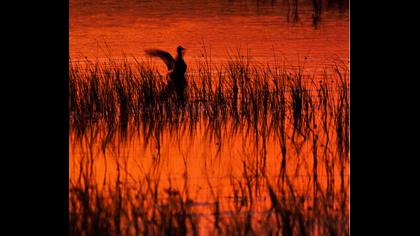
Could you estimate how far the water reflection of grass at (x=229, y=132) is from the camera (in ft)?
12.7

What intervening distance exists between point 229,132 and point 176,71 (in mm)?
1532

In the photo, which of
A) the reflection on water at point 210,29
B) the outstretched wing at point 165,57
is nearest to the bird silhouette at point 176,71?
the outstretched wing at point 165,57

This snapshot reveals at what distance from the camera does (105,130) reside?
5.85m

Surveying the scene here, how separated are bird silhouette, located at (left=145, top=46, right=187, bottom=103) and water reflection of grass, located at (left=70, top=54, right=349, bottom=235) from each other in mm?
72

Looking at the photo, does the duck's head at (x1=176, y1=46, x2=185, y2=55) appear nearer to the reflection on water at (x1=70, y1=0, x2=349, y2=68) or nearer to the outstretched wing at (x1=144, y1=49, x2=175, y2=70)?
the outstretched wing at (x1=144, y1=49, x2=175, y2=70)

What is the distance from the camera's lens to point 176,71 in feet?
23.9

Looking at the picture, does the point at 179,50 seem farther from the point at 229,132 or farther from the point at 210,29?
the point at 210,29

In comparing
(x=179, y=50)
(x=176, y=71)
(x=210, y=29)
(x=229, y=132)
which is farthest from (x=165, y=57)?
(x=210, y=29)

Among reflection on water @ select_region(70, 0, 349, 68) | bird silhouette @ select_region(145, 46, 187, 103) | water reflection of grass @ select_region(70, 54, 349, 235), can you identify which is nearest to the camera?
water reflection of grass @ select_region(70, 54, 349, 235)

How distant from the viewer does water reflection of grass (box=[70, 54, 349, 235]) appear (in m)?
3.88

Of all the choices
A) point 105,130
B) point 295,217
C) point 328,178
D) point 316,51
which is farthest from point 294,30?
point 295,217

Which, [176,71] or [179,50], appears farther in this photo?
[179,50]

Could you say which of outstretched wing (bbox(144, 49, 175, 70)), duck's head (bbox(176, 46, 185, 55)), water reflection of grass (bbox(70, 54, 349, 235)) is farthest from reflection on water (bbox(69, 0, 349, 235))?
duck's head (bbox(176, 46, 185, 55))
